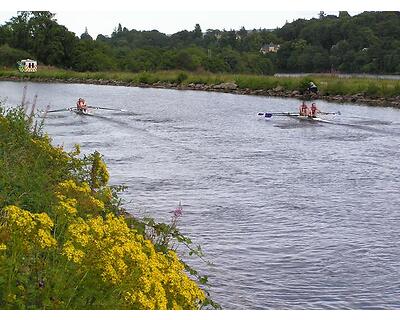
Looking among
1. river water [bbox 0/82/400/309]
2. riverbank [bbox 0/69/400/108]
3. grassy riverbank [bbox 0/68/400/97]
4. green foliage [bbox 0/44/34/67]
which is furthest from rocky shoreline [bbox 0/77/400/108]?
river water [bbox 0/82/400/309]

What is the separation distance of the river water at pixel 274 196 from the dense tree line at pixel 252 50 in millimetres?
23446

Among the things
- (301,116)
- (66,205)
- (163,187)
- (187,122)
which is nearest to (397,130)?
(301,116)

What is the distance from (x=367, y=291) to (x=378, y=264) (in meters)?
0.99

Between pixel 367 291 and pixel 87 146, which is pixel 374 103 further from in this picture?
pixel 367 291

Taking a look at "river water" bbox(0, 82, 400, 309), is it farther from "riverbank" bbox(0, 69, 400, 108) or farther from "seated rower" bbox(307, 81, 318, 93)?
"seated rower" bbox(307, 81, 318, 93)

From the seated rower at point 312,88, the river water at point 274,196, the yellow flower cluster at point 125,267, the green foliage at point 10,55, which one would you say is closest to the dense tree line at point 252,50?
the green foliage at point 10,55

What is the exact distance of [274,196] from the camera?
1220 centimetres

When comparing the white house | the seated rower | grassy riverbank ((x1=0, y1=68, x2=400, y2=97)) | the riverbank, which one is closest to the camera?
the riverbank

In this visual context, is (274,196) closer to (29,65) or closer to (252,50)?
(29,65)

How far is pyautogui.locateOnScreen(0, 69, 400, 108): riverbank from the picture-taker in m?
34.5

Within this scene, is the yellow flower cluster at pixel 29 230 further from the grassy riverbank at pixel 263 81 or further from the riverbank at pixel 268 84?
the grassy riverbank at pixel 263 81

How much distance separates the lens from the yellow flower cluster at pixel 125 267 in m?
3.35

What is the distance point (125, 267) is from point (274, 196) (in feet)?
29.1

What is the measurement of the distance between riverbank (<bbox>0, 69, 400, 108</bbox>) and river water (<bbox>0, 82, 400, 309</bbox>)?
9.65 m
